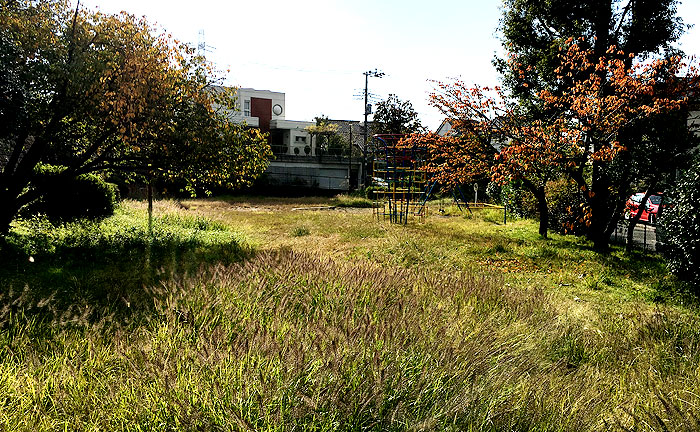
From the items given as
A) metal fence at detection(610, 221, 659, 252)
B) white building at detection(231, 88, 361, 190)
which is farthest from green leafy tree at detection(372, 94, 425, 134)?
metal fence at detection(610, 221, 659, 252)

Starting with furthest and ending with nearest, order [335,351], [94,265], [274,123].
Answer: [274,123] < [94,265] < [335,351]

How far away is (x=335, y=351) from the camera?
251cm

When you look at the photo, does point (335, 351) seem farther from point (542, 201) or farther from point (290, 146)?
point (290, 146)

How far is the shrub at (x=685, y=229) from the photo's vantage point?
597 centimetres

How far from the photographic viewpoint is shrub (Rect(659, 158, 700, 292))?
5973 mm

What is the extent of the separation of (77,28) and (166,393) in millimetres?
7910

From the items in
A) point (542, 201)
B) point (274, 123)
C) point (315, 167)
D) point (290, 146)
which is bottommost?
point (542, 201)

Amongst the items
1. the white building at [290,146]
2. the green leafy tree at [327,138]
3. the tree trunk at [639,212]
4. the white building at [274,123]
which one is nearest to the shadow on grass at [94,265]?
the tree trunk at [639,212]

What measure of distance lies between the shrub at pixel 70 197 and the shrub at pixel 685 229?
41.3ft

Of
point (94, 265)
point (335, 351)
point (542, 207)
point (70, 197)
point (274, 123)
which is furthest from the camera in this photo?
point (274, 123)

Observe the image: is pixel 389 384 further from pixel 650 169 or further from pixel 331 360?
pixel 650 169

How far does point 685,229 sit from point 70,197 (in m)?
13.3

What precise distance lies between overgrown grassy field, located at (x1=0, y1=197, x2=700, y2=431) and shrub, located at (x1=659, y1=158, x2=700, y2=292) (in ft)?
1.26

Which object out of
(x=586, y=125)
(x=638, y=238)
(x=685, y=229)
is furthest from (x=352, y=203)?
(x=685, y=229)
